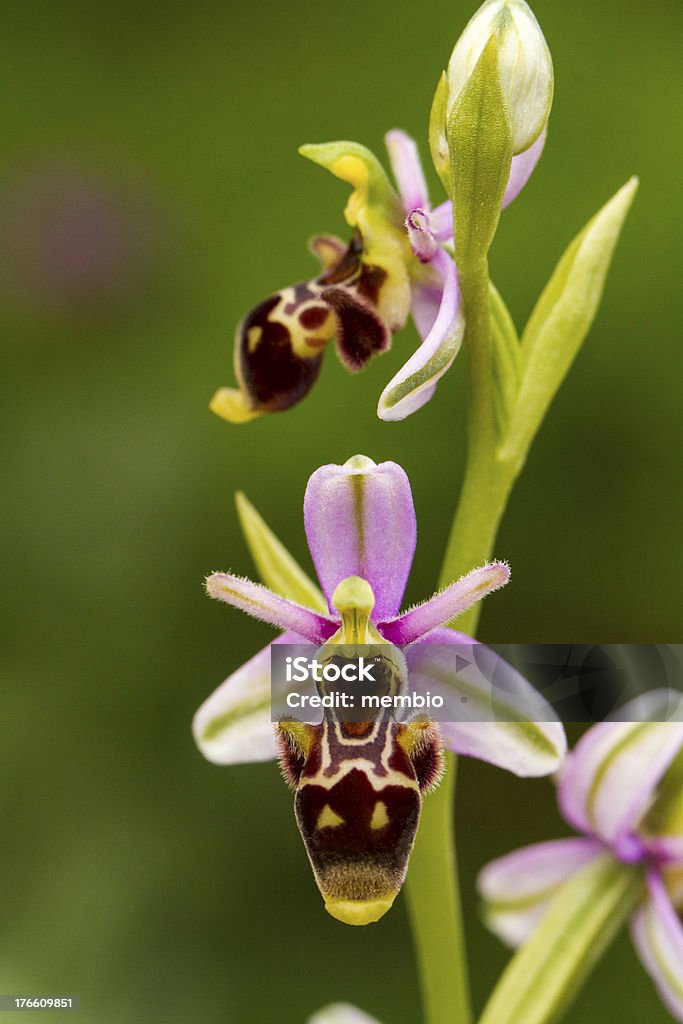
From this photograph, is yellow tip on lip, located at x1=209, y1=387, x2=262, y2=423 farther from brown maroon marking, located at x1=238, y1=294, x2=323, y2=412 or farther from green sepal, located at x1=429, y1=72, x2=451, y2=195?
green sepal, located at x1=429, y1=72, x2=451, y2=195

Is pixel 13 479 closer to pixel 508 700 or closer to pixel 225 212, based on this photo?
pixel 225 212

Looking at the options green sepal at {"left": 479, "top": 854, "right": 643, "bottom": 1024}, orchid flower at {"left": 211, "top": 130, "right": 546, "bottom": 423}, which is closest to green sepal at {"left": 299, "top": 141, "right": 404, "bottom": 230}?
orchid flower at {"left": 211, "top": 130, "right": 546, "bottom": 423}

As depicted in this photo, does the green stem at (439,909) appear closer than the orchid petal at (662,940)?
Yes

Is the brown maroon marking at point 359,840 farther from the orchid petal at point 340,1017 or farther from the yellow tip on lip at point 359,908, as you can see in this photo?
the orchid petal at point 340,1017

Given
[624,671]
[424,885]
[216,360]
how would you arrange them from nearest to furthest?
1. [424,885]
2. [624,671]
3. [216,360]

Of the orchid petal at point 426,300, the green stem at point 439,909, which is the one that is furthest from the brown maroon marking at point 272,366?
the green stem at point 439,909

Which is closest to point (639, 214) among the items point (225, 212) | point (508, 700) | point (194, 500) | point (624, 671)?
point (225, 212)
